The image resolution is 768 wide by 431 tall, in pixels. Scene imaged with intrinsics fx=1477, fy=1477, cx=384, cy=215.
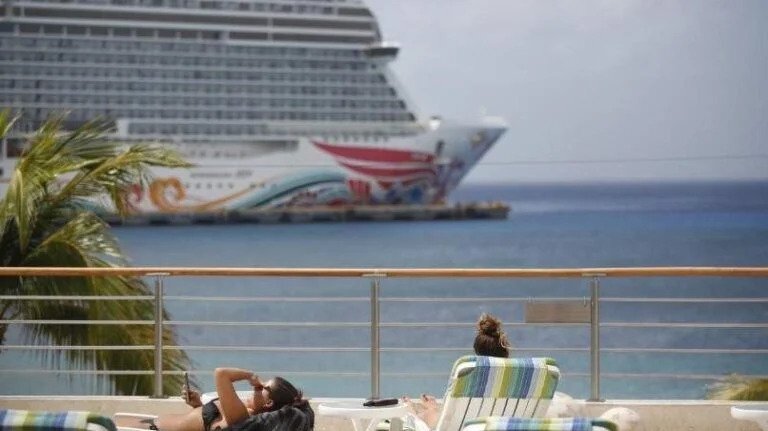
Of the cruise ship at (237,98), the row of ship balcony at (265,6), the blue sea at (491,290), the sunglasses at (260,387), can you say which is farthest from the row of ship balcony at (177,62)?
the sunglasses at (260,387)

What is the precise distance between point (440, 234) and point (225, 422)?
53.8 metres

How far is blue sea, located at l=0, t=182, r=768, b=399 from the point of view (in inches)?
726

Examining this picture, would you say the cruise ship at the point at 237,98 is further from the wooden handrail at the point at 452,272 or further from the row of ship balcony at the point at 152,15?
the wooden handrail at the point at 452,272

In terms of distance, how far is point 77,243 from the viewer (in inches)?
244

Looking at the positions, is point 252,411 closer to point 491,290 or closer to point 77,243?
point 77,243

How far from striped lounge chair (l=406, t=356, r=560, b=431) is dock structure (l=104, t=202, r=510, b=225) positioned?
167ft

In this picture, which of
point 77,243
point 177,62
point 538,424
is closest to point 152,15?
point 177,62

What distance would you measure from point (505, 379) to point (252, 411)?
28.0 inches

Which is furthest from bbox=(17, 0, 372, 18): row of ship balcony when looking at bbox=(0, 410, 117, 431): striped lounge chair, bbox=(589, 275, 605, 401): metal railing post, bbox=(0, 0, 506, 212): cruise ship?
bbox=(0, 410, 117, 431): striped lounge chair

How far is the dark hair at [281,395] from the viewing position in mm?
3963

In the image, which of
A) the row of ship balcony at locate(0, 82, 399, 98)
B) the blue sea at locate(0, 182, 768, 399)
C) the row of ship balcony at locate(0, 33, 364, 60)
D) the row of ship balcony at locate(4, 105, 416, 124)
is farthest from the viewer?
the row of ship balcony at locate(0, 33, 364, 60)

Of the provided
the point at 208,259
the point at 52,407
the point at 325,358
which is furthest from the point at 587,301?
the point at 208,259

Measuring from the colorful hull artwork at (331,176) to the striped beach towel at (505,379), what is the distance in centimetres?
5023

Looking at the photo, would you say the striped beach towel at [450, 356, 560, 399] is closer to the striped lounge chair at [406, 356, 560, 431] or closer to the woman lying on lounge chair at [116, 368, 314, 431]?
the striped lounge chair at [406, 356, 560, 431]
